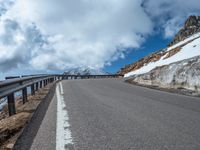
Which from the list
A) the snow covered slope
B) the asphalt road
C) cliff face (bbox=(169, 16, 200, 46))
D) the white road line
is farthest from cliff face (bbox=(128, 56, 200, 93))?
cliff face (bbox=(169, 16, 200, 46))

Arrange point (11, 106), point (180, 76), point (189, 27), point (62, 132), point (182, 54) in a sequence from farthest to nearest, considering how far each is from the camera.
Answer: point (189, 27) → point (182, 54) → point (180, 76) → point (11, 106) → point (62, 132)

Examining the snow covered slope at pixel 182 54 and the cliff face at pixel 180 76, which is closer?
the cliff face at pixel 180 76

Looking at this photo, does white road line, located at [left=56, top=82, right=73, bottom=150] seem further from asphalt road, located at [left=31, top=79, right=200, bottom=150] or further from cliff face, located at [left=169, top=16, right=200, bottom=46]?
cliff face, located at [left=169, top=16, right=200, bottom=46]

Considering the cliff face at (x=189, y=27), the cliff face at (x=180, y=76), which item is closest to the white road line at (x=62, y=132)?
the cliff face at (x=180, y=76)

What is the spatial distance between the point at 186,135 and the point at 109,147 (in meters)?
1.66

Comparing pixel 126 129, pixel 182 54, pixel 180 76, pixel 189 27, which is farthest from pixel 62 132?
pixel 189 27

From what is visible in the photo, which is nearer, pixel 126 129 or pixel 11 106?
pixel 126 129

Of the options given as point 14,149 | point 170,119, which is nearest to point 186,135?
point 170,119

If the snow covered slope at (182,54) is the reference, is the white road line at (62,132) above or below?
below

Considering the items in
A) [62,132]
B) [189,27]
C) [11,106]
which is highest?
[189,27]

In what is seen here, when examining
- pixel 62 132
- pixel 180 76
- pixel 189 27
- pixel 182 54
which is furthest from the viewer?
pixel 189 27

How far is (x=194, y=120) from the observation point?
6945 millimetres

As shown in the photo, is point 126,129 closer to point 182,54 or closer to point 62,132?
point 62,132

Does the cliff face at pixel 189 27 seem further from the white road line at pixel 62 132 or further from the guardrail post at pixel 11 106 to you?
the white road line at pixel 62 132
